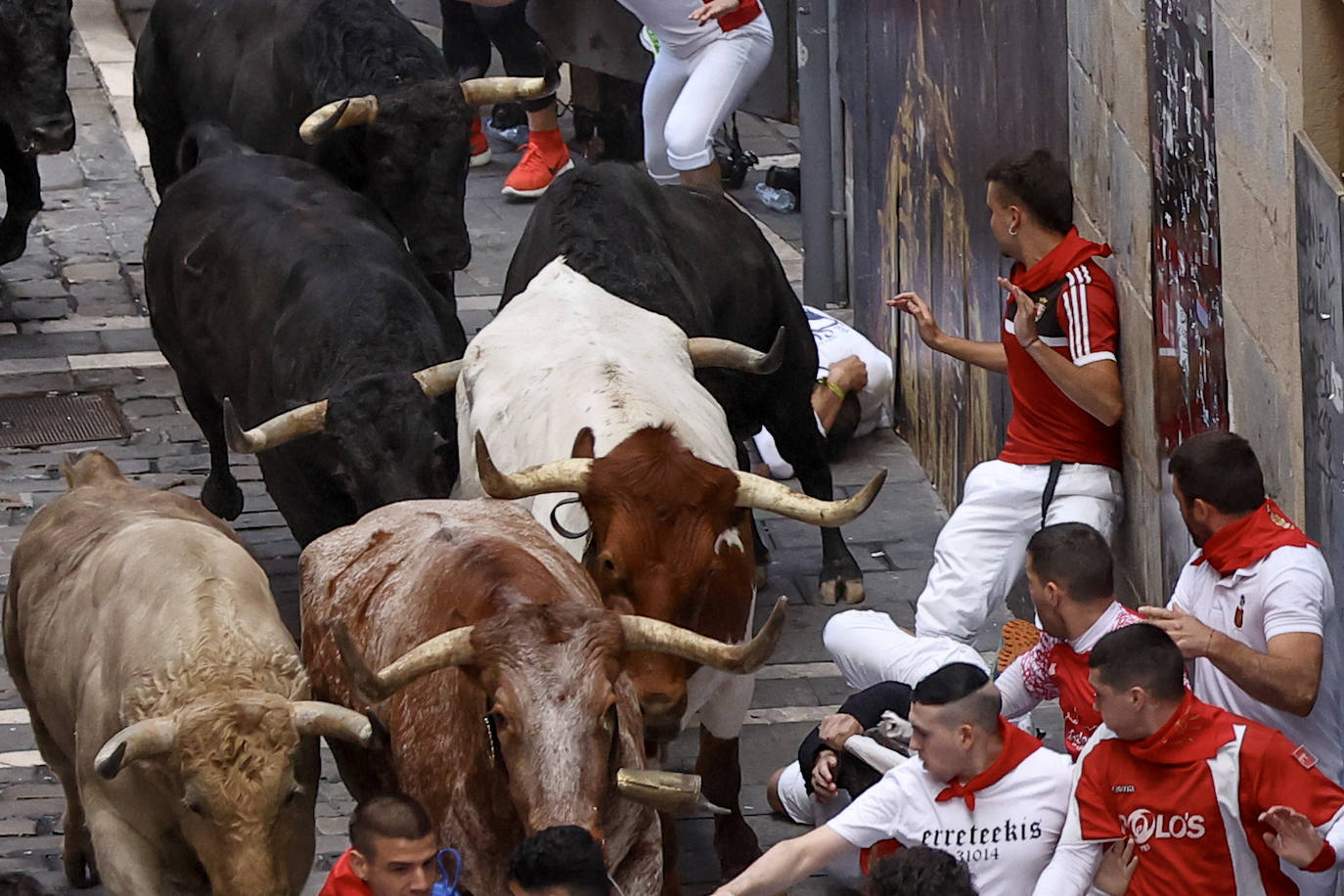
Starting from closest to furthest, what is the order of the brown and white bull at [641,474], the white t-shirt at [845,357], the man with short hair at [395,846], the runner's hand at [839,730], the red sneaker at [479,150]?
the man with short hair at [395,846] < the brown and white bull at [641,474] < the runner's hand at [839,730] < the white t-shirt at [845,357] < the red sneaker at [479,150]

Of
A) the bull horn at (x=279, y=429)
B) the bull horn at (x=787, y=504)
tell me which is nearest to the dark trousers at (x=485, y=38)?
the bull horn at (x=279, y=429)

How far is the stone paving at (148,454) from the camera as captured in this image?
7.99m

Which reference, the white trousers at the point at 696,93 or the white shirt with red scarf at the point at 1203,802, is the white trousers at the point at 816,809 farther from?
the white trousers at the point at 696,93

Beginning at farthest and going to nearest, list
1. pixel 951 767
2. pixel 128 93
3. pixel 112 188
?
pixel 128 93, pixel 112 188, pixel 951 767

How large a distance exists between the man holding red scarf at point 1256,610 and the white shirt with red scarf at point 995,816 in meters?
0.52

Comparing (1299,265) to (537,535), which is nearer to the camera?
(1299,265)

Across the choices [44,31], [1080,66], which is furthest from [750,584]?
[44,31]

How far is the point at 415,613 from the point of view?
612 centimetres

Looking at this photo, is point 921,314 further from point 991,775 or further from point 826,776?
point 991,775

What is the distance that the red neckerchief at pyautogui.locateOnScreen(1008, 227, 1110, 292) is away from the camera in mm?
7508

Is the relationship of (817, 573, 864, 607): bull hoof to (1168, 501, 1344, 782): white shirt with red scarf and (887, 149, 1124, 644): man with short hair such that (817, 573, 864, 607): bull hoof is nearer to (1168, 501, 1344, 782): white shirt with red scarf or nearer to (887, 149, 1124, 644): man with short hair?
(887, 149, 1124, 644): man with short hair

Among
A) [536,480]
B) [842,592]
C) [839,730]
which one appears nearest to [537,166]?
[842,592]

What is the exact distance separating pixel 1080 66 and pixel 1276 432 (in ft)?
7.92

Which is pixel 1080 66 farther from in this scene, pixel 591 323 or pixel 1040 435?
pixel 591 323
